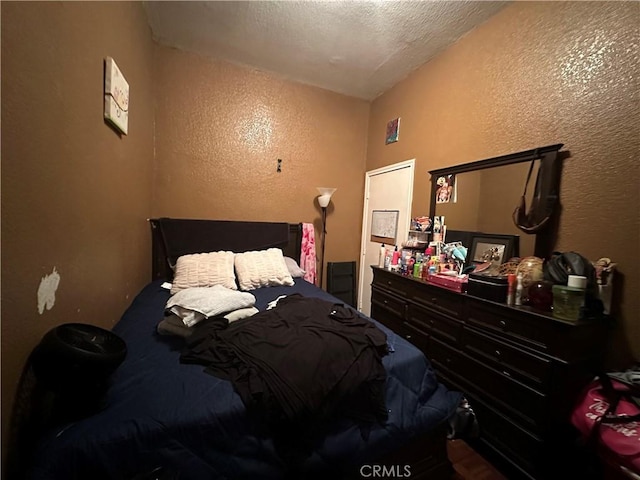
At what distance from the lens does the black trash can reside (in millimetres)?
749

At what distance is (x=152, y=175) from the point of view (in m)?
2.44

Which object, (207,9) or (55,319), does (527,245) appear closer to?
(55,319)

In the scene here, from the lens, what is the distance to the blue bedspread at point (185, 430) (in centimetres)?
70

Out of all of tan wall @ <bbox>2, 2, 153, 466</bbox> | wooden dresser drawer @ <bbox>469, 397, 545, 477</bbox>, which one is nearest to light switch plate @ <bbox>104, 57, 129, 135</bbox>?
tan wall @ <bbox>2, 2, 153, 466</bbox>

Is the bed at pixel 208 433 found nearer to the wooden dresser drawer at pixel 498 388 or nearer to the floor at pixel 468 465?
the floor at pixel 468 465

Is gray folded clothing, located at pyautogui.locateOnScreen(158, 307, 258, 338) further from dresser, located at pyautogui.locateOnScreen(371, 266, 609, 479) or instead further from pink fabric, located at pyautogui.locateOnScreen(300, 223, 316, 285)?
pink fabric, located at pyautogui.locateOnScreen(300, 223, 316, 285)

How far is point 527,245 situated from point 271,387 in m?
1.68

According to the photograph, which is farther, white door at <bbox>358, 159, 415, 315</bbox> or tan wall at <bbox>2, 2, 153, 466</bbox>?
white door at <bbox>358, 159, 415, 315</bbox>

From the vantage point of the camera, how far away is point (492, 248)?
1794 millimetres

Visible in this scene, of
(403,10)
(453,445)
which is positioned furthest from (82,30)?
(453,445)

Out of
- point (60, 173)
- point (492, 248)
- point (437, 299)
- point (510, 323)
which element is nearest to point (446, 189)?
point (492, 248)

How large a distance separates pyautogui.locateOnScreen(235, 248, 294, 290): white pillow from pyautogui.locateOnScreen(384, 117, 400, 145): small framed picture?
1.76 m

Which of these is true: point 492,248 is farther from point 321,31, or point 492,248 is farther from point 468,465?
point 321,31

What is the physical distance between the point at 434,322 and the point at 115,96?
2.30 metres
